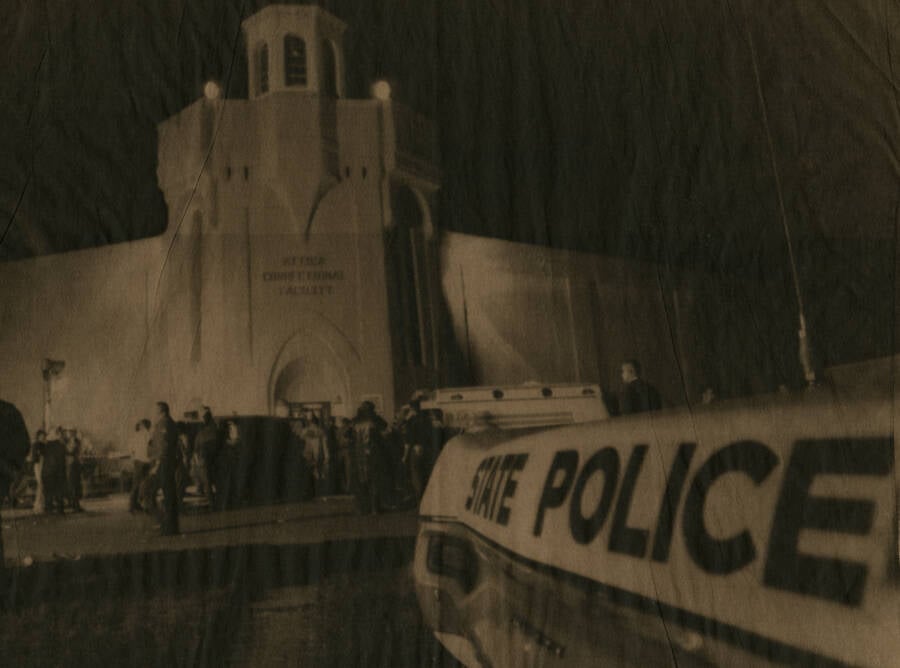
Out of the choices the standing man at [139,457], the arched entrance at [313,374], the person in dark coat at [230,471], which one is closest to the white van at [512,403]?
the arched entrance at [313,374]

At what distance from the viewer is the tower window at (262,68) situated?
1.39 meters

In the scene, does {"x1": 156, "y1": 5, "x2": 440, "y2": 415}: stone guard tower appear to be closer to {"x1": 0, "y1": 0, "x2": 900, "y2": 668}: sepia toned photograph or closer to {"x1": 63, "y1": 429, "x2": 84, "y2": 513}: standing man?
{"x1": 0, "y1": 0, "x2": 900, "y2": 668}: sepia toned photograph

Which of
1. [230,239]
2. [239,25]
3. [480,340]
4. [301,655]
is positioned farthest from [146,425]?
[239,25]

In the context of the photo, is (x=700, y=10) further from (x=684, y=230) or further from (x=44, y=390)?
(x=44, y=390)

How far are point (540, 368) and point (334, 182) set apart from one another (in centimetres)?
49

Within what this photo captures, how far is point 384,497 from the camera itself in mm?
1298

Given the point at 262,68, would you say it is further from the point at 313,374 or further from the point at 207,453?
the point at 207,453

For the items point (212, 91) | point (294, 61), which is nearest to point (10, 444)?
point (212, 91)

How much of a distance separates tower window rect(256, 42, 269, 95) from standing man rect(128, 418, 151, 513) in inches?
24.7

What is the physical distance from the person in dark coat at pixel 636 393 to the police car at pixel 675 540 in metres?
0.05

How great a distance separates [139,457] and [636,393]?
850mm

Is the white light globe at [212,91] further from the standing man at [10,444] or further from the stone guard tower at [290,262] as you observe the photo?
the standing man at [10,444]

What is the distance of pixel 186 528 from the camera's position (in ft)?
4.16

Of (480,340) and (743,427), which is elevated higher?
(480,340)
